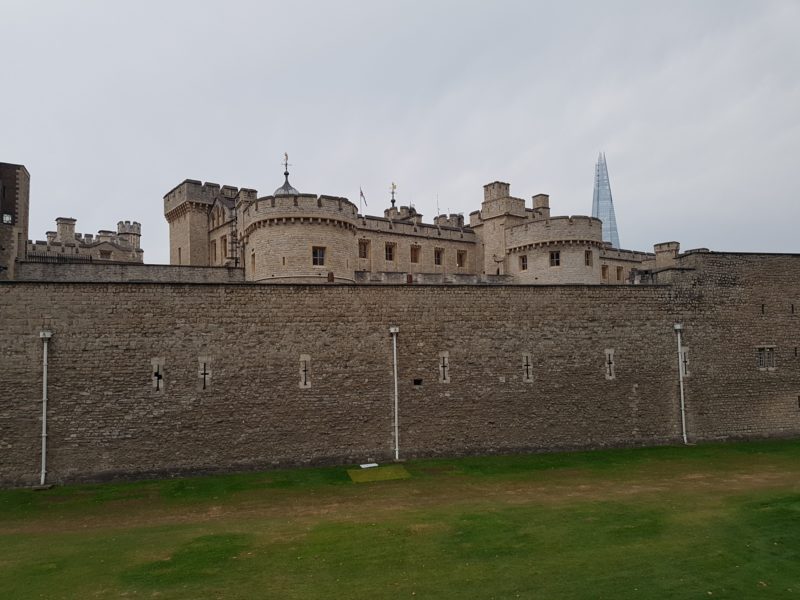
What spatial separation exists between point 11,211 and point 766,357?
29.2 m

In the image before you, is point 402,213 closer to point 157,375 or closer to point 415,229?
point 415,229

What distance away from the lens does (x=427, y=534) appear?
1346 centimetres

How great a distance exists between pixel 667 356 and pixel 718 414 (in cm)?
303

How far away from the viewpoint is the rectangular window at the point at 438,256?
1598 inches

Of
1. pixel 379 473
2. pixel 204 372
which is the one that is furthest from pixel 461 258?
pixel 204 372

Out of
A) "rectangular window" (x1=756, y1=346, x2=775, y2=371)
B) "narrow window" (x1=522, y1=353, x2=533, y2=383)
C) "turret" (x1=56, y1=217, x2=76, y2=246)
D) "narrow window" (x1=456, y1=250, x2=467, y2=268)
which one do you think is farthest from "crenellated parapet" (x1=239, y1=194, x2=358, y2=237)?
"turret" (x1=56, y1=217, x2=76, y2=246)

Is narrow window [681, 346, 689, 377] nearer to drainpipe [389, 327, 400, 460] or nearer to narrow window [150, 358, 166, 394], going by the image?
drainpipe [389, 327, 400, 460]

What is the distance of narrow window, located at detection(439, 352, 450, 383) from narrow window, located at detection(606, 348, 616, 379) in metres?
6.09

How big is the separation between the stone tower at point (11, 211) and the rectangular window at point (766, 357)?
28150 millimetres

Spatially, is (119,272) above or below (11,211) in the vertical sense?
below

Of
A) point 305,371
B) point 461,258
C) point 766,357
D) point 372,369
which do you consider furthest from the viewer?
point 461,258

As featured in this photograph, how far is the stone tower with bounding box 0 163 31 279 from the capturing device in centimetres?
2136

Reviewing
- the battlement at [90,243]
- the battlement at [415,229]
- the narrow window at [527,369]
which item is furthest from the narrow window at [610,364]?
the battlement at [90,243]

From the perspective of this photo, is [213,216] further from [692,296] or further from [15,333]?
[692,296]
